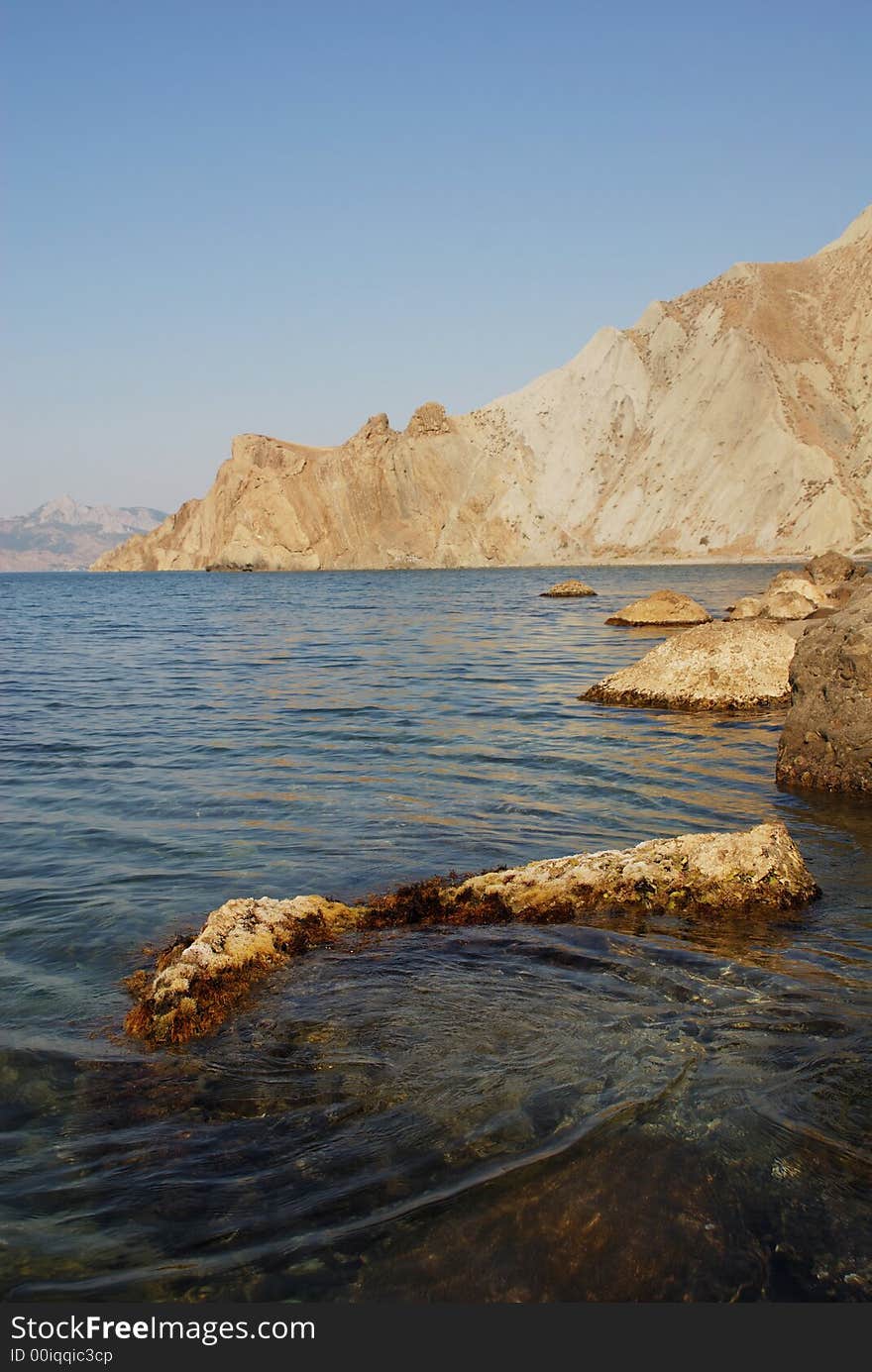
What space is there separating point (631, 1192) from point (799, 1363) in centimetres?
73

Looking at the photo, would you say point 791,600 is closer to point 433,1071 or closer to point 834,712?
point 834,712

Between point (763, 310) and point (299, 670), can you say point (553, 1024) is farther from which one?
point (763, 310)

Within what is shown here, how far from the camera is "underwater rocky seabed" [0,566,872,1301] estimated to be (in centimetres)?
295

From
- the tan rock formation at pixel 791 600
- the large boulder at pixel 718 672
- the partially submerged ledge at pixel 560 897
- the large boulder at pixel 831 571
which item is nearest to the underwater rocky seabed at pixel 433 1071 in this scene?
the partially submerged ledge at pixel 560 897

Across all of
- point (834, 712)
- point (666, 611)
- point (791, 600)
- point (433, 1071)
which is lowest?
point (433, 1071)

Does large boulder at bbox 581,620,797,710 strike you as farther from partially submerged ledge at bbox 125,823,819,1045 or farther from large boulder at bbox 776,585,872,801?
partially submerged ledge at bbox 125,823,819,1045

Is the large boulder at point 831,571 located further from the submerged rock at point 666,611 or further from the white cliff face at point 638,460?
the white cliff face at point 638,460

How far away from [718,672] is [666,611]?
15278 mm

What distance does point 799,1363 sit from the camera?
8.30ft

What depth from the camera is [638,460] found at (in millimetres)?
104312

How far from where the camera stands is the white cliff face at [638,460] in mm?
90188

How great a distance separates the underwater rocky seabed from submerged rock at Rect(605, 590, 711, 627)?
62.9ft

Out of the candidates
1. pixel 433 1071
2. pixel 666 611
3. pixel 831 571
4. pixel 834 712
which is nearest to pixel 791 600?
pixel 666 611

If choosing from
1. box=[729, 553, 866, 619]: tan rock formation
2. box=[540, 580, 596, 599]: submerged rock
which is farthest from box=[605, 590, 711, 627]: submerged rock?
box=[540, 580, 596, 599]: submerged rock
